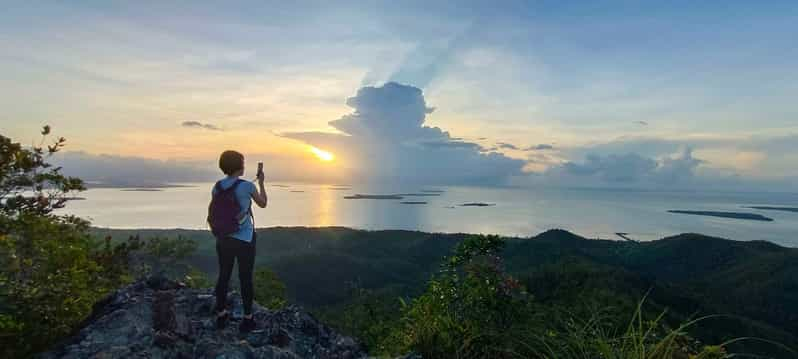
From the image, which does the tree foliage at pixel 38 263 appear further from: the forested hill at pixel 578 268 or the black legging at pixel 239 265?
the forested hill at pixel 578 268

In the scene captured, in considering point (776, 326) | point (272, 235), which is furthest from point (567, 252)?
point (272, 235)

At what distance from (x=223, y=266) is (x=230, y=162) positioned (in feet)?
4.67

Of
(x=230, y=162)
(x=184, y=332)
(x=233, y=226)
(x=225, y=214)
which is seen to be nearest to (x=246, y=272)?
(x=233, y=226)

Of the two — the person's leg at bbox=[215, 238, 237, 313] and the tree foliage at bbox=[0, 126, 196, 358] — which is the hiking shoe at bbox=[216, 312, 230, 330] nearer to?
the person's leg at bbox=[215, 238, 237, 313]

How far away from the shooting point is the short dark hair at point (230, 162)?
5.54m

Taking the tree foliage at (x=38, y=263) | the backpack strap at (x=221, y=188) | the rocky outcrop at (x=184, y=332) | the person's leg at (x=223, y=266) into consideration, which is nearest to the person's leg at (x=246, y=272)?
the person's leg at (x=223, y=266)

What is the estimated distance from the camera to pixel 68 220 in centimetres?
895

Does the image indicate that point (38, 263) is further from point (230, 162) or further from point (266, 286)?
point (266, 286)

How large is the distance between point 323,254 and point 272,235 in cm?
3452

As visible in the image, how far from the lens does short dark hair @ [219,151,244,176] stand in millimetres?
5535

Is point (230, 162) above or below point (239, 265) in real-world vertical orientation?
above

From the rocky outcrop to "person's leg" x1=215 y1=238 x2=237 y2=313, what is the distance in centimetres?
32

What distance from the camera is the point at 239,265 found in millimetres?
5352

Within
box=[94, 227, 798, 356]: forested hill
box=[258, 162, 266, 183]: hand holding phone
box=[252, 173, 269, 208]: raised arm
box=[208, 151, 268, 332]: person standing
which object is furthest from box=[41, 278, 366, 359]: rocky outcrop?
box=[94, 227, 798, 356]: forested hill
